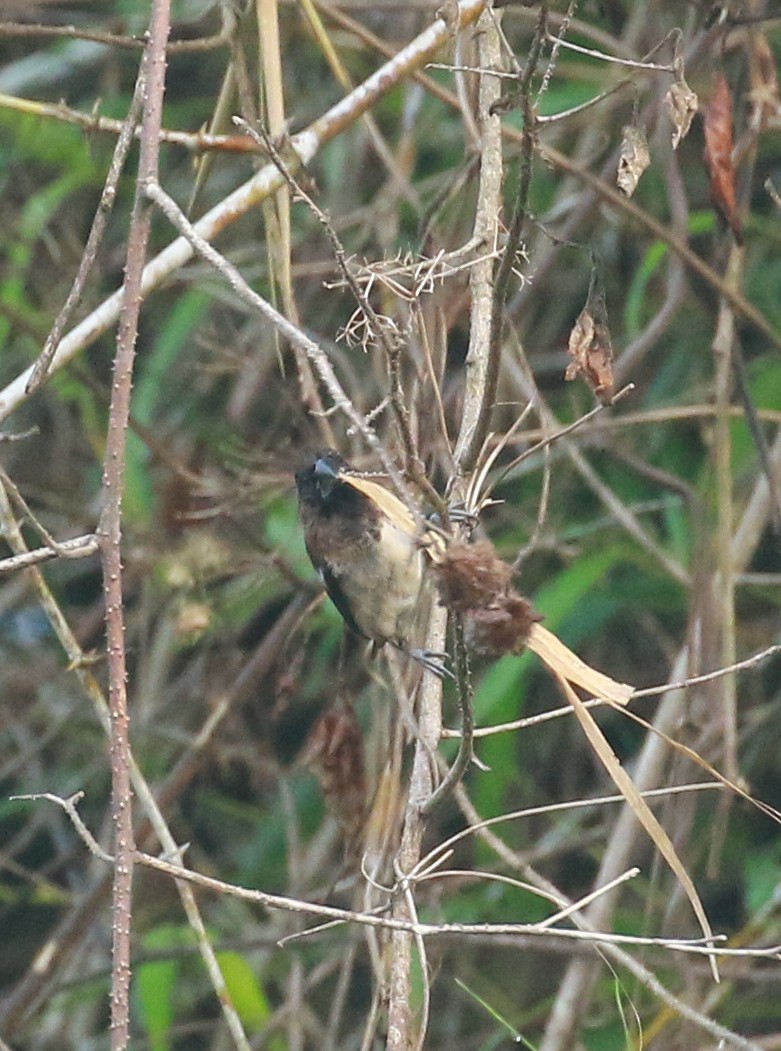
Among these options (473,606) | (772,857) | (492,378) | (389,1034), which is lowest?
(772,857)

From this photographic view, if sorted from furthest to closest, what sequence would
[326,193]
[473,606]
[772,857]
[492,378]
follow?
1. [326,193]
2. [772,857]
3. [492,378]
4. [473,606]

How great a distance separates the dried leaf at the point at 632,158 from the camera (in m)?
1.65

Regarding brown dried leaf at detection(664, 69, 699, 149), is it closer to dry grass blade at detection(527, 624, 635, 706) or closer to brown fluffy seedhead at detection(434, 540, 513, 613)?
dry grass blade at detection(527, 624, 635, 706)

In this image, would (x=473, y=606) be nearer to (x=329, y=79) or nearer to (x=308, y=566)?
(x=308, y=566)

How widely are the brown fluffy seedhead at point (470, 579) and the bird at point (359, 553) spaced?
111 centimetres

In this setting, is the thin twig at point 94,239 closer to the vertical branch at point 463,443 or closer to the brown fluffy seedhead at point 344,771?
the vertical branch at point 463,443

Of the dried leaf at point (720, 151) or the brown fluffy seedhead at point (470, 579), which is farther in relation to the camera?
the dried leaf at point (720, 151)

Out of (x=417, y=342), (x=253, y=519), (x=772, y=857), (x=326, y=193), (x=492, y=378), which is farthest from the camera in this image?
(x=326, y=193)

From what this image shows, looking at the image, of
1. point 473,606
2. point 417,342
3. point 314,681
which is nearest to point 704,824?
point 314,681

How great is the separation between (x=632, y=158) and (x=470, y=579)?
2.02 ft

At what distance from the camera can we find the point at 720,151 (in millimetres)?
2299

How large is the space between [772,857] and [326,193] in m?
1.80

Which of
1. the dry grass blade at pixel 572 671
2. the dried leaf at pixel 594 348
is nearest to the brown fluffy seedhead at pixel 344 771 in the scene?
the dry grass blade at pixel 572 671

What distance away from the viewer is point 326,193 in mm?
3781
